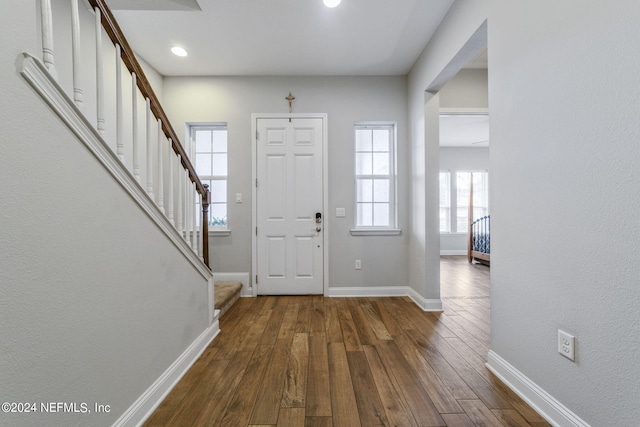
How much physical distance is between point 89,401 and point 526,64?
2624 mm

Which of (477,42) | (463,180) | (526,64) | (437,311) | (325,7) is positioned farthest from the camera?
(463,180)

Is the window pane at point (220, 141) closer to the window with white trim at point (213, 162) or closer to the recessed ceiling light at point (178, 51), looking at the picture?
the window with white trim at point (213, 162)

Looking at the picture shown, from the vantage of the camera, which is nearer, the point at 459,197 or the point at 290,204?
the point at 290,204

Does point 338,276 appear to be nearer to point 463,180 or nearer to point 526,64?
point 526,64

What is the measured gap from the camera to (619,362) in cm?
105

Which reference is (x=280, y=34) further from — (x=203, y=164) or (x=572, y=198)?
(x=572, y=198)

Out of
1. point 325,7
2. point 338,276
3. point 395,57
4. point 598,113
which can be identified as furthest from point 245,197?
point 598,113

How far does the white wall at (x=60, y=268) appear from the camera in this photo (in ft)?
2.67

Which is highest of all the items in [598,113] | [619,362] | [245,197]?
[598,113]

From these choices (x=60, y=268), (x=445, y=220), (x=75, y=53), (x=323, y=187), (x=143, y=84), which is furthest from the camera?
(x=445, y=220)

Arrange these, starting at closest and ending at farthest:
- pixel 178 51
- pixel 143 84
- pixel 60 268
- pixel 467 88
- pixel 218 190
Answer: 1. pixel 60 268
2. pixel 143 84
3. pixel 178 51
4. pixel 467 88
5. pixel 218 190

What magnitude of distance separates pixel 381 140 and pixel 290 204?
4.86ft

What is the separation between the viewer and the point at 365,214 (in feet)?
11.7

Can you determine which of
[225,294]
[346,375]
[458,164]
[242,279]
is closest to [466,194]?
[458,164]
